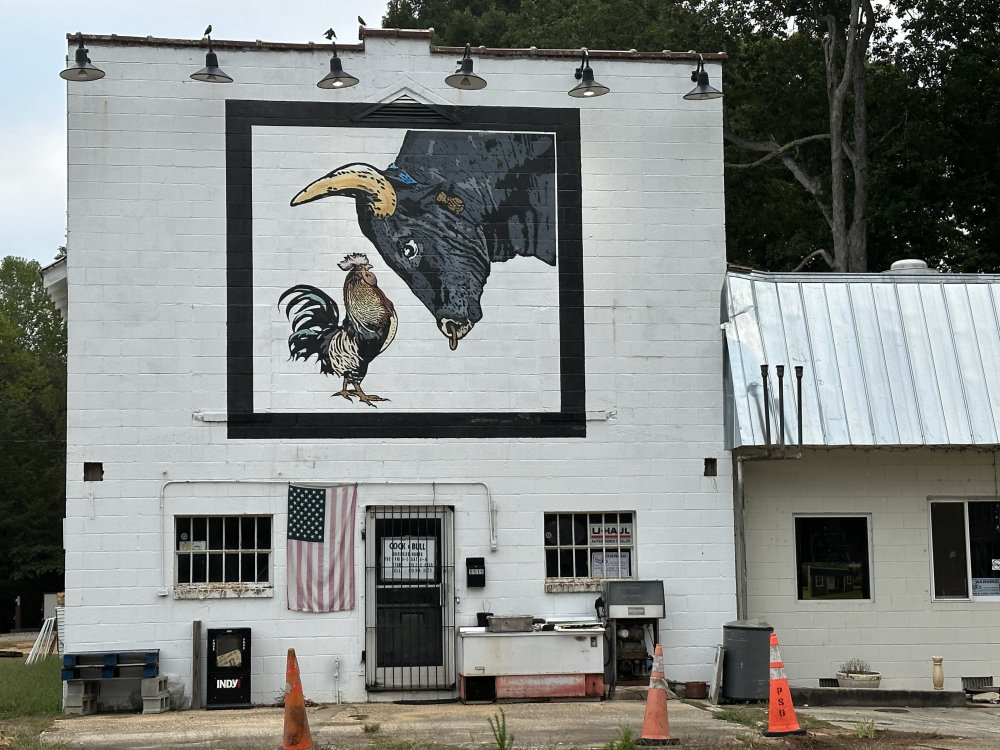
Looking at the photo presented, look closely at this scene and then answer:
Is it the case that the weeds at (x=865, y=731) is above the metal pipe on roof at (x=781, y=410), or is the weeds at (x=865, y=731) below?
below

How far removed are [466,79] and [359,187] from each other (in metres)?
1.98

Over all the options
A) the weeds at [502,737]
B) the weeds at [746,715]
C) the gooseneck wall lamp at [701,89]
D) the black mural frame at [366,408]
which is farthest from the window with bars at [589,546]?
the gooseneck wall lamp at [701,89]

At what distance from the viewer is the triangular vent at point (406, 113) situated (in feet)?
53.9

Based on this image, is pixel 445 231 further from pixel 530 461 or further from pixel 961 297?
pixel 961 297

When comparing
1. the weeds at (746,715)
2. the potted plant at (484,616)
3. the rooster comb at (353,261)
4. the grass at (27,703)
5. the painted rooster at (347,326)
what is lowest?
the weeds at (746,715)

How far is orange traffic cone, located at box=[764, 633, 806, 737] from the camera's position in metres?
12.5

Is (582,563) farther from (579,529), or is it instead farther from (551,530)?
(551,530)

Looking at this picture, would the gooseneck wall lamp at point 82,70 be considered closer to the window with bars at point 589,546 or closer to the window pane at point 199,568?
the window pane at point 199,568

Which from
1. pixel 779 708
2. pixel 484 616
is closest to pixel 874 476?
pixel 779 708

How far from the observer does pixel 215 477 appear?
51.6 feet

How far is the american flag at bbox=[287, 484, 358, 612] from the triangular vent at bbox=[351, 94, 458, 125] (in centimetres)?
467

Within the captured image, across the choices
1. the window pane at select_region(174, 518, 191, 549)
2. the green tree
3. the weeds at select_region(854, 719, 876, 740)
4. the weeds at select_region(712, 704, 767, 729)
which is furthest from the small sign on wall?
the green tree

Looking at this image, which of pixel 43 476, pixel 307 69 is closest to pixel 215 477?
pixel 307 69

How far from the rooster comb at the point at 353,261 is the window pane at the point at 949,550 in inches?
319
